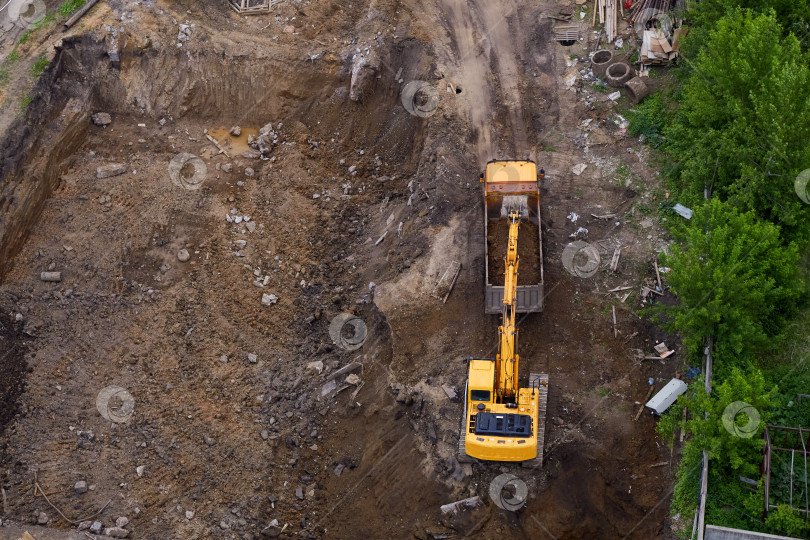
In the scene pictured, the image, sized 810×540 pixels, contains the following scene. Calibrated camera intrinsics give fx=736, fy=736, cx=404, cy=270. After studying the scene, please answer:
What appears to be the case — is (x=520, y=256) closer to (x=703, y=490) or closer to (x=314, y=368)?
(x=314, y=368)

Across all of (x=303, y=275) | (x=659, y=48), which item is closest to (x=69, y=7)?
(x=303, y=275)

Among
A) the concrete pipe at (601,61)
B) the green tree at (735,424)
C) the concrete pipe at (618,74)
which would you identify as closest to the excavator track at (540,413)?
the green tree at (735,424)

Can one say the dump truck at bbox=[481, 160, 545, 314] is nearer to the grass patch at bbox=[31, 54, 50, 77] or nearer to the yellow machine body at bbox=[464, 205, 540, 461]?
the yellow machine body at bbox=[464, 205, 540, 461]

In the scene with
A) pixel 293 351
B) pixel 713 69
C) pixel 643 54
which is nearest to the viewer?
pixel 713 69

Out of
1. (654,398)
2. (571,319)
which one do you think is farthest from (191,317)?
(654,398)

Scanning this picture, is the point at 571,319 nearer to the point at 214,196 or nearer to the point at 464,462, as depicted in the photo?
the point at 464,462

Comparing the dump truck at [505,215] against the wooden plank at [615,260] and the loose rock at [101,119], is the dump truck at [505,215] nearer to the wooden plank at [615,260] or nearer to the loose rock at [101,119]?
the wooden plank at [615,260]
